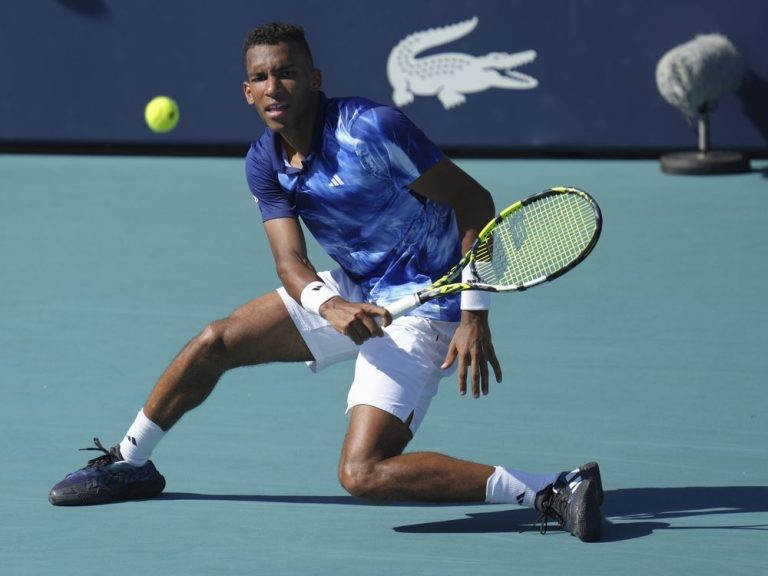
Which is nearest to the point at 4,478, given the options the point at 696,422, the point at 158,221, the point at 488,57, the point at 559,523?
the point at 559,523

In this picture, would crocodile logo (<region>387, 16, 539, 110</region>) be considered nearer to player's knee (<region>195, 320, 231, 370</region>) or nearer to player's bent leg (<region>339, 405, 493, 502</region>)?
player's knee (<region>195, 320, 231, 370</region>)

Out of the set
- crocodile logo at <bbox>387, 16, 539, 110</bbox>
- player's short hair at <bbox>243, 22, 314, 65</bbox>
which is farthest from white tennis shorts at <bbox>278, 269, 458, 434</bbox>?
crocodile logo at <bbox>387, 16, 539, 110</bbox>

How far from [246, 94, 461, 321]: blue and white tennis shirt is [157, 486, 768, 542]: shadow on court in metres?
0.61

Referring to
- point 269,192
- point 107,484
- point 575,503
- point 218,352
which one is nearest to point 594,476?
point 575,503

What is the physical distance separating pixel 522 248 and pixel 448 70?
21.2 feet

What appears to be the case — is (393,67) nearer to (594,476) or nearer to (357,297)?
(357,297)

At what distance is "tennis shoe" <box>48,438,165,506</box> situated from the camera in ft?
14.5

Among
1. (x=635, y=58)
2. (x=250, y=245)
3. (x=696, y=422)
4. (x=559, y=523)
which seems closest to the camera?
(x=559, y=523)

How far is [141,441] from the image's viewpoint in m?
4.52

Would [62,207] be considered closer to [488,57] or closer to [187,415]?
[488,57]

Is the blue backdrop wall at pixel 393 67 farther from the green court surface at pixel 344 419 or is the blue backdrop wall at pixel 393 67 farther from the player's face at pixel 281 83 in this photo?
the player's face at pixel 281 83

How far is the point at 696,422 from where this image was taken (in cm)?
511

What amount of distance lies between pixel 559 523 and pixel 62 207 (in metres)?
5.94

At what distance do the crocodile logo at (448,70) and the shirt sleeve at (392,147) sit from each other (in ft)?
20.9
